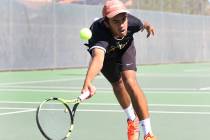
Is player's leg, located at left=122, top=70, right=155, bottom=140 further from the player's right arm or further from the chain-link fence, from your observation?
the chain-link fence

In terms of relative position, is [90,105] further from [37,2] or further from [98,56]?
[37,2]

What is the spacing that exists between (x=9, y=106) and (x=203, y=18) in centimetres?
2487

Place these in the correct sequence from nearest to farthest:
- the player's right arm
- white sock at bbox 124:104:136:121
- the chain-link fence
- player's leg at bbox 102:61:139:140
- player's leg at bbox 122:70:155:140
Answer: the player's right arm
player's leg at bbox 122:70:155:140
player's leg at bbox 102:61:139:140
white sock at bbox 124:104:136:121
the chain-link fence

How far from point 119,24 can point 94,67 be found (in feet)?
1.81

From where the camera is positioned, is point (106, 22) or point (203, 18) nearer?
point (106, 22)

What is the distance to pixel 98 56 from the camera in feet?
16.7

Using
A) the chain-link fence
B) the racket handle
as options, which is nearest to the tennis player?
the racket handle

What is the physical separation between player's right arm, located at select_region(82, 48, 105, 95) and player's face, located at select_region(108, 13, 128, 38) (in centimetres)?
26

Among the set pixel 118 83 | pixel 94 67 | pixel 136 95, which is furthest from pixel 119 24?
pixel 118 83

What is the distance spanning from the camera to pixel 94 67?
494 cm

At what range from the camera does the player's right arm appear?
4613 millimetres

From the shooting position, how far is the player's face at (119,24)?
5238 mm

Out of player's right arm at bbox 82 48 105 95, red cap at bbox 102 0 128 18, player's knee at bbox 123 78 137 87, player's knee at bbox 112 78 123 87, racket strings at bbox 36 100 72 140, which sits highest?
red cap at bbox 102 0 128 18

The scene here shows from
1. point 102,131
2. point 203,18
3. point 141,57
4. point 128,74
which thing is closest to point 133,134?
point 128,74
